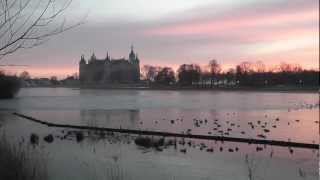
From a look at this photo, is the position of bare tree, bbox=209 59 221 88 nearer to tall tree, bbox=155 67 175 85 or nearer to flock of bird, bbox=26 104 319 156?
tall tree, bbox=155 67 175 85

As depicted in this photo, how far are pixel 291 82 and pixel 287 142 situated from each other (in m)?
120

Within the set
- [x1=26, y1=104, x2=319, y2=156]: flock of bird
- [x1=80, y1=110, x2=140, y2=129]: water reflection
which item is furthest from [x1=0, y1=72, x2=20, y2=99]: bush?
[x1=26, y1=104, x2=319, y2=156]: flock of bird

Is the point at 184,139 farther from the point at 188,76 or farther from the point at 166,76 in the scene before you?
the point at 166,76

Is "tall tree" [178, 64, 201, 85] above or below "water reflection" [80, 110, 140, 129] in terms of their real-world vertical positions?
above

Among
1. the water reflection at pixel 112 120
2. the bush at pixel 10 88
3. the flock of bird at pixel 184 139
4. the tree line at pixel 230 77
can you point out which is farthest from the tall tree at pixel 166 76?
the flock of bird at pixel 184 139

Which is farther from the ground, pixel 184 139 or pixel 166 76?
pixel 166 76

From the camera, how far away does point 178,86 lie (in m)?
167

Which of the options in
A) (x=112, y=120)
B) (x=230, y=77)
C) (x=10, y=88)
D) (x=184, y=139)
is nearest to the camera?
(x=184, y=139)

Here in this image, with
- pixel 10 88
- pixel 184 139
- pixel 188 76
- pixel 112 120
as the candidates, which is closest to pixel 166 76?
pixel 188 76

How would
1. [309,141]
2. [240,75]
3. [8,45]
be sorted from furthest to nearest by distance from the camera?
[240,75] → [309,141] → [8,45]

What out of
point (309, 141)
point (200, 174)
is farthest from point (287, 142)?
point (200, 174)

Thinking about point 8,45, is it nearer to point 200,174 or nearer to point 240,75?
point 200,174

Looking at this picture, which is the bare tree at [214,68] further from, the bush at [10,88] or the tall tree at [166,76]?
the bush at [10,88]

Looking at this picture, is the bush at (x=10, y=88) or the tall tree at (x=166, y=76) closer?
the bush at (x=10, y=88)
